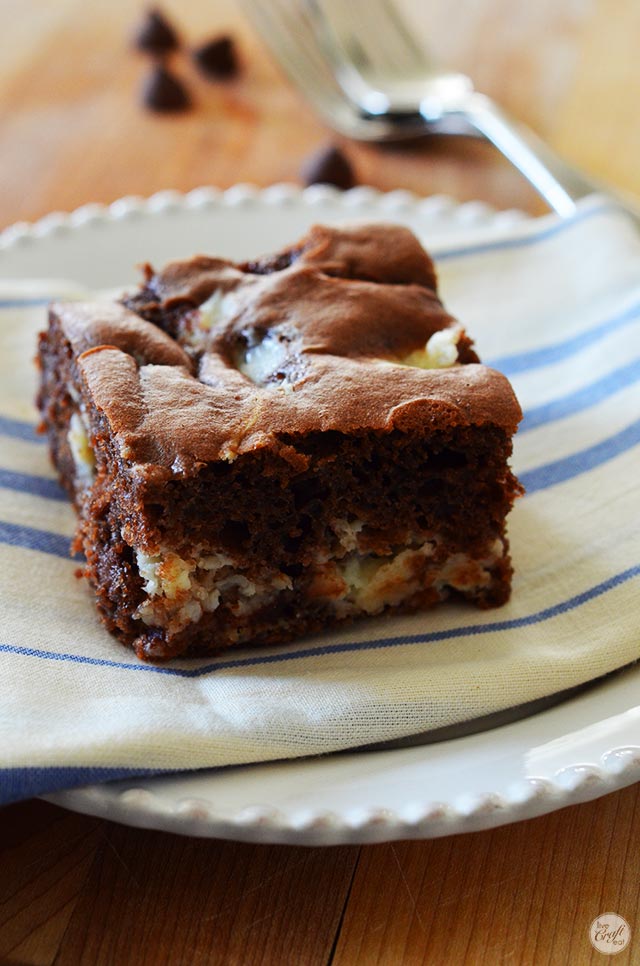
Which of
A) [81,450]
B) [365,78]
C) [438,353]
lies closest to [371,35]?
[365,78]

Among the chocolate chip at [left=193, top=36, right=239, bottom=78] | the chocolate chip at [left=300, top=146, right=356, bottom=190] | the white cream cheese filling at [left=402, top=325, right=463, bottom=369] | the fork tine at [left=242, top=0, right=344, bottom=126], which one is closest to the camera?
the white cream cheese filling at [left=402, top=325, right=463, bottom=369]

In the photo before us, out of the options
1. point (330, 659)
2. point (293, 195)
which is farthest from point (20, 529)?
point (293, 195)

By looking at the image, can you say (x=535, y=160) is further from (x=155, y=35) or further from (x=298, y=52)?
(x=155, y=35)

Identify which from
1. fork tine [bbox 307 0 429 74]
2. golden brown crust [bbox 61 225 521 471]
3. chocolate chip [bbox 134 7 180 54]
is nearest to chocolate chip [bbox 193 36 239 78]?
chocolate chip [bbox 134 7 180 54]

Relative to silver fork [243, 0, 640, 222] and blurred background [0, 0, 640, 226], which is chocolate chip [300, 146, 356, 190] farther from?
silver fork [243, 0, 640, 222]

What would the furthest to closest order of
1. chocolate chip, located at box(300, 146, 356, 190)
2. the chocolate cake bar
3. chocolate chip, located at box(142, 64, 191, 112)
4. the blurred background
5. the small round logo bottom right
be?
chocolate chip, located at box(142, 64, 191, 112) → the blurred background → chocolate chip, located at box(300, 146, 356, 190) → the chocolate cake bar → the small round logo bottom right

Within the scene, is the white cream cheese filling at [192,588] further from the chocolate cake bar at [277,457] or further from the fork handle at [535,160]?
the fork handle at [535,160]

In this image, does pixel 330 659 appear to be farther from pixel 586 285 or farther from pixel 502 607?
pixel 586 285
